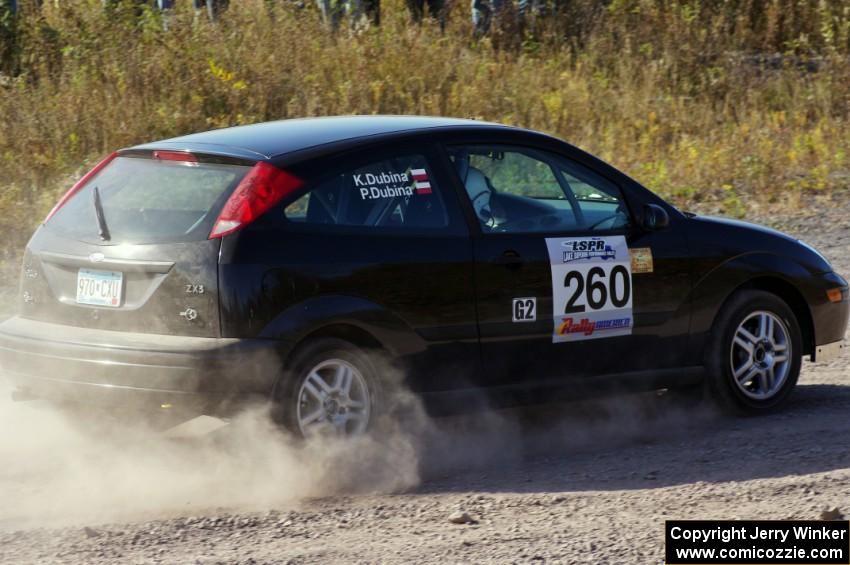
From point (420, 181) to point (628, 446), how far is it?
1731mm

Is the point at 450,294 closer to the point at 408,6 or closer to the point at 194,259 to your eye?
the point at 194,259

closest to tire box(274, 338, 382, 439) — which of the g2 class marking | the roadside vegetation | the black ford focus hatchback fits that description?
the black ford focus hatchback

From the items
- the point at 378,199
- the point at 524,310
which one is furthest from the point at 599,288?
the point at 378,199

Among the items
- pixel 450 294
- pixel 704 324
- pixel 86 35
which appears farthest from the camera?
pixel 86 35

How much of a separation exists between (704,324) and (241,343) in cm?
275

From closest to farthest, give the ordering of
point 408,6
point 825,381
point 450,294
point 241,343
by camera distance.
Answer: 1. point 241,343
2. point 450,294
3. point 825,381
4. point 408,6

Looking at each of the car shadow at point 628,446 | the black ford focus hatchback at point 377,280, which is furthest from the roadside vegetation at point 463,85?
the car shadow at point 628,446

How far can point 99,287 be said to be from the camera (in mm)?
5855

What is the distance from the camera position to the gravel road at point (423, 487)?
504cm

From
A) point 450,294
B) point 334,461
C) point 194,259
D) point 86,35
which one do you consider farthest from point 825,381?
point 86,35

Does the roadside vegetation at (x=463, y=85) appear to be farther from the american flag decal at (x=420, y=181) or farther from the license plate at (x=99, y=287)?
the american flag decal at (x=420, y=181)

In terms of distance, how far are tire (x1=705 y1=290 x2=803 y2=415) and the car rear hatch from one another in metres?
2.85

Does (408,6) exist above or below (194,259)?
above

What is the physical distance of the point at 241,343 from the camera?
558cm
